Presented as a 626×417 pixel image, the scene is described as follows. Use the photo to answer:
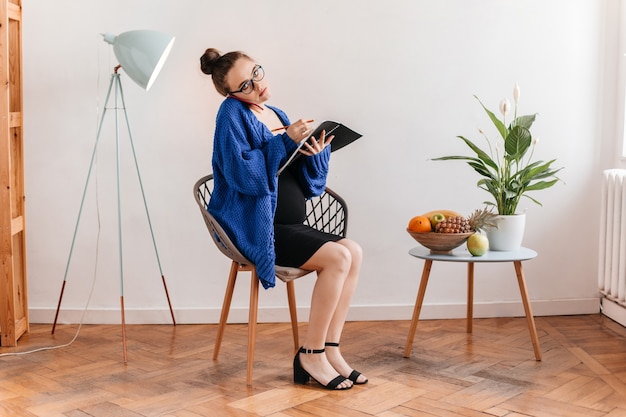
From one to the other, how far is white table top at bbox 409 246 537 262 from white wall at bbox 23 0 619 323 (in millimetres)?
690

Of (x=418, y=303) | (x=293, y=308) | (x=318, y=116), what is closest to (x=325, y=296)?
(x=293, y=308)

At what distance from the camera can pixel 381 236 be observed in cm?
377

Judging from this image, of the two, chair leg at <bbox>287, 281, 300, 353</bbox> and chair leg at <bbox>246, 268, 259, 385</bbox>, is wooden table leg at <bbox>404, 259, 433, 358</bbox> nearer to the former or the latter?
chair leg at <bbox>287, 281, 300, 353</bbox>

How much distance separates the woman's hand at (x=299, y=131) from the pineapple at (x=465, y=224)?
64 centimetres

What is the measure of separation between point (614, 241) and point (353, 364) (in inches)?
50.9

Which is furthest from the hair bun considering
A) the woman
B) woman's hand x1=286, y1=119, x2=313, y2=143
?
woman's hand x1=286, y1=119, x2=313, y2=143

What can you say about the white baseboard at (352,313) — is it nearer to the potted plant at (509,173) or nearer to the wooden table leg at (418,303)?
the wooden table leg at (418,303)

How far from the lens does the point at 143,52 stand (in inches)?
114

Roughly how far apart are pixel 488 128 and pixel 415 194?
455 millimetres

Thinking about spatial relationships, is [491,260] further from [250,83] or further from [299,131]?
[250,83]

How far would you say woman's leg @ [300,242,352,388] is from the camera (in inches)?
109

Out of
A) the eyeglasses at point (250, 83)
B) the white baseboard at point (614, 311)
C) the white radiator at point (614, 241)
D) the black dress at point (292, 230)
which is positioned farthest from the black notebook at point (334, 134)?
the white baseboard at point (614, 311)

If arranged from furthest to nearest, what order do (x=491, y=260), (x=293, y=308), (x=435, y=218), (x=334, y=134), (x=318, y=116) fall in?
(x=318, y=116) < (x=293, y=308) < (x=435, y=218) < (x=491, y=260) < (x=334, y=134)

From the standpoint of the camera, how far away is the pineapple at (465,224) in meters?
3.00
